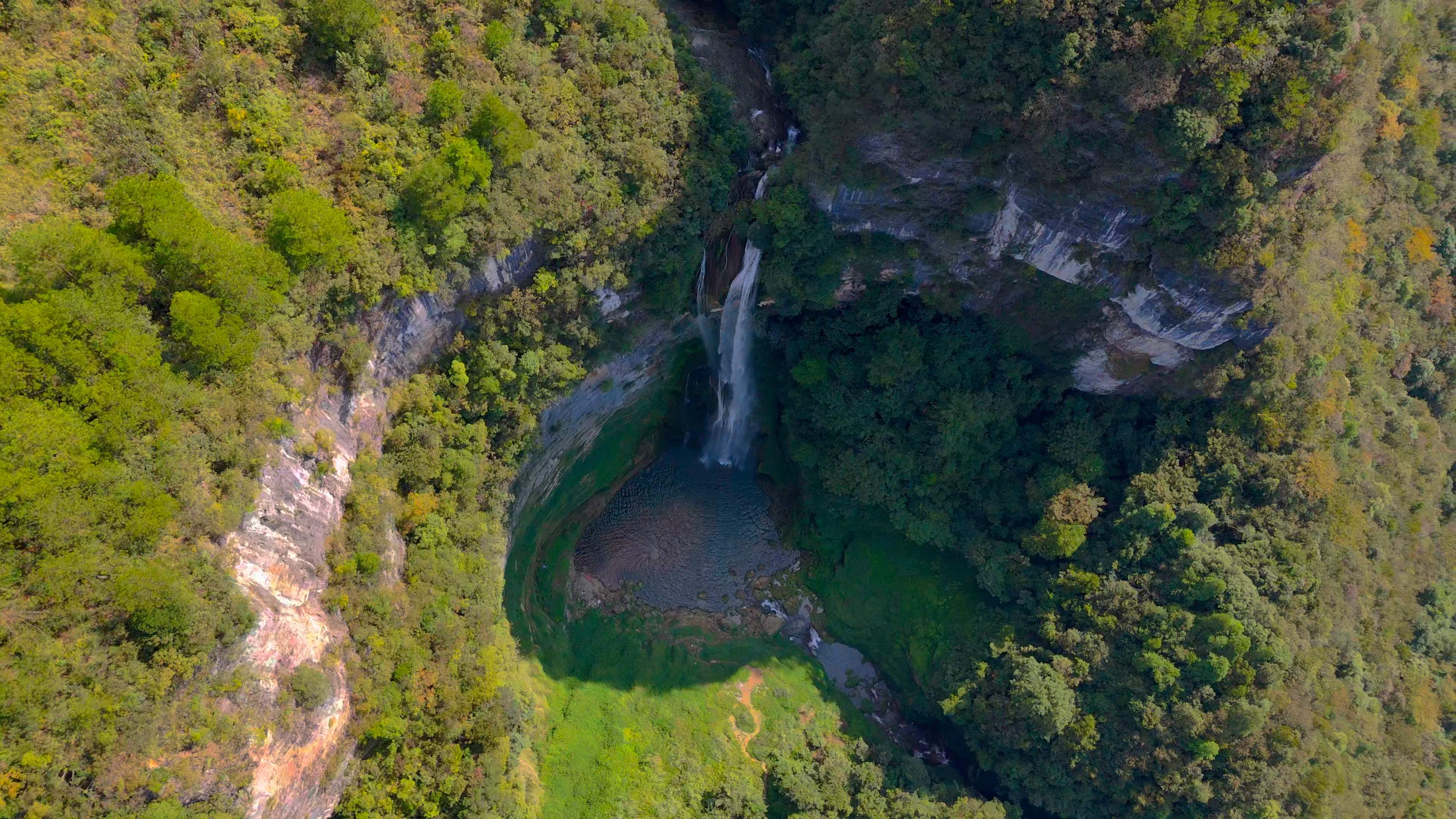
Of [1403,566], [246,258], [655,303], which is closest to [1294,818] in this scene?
[1403,566]

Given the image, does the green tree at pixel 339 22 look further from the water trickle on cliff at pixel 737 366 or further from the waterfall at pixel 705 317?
the water trickle on cliff at pixel 737 366

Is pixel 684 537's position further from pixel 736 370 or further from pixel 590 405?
pixel 590 405

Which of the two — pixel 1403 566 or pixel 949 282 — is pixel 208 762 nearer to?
pixel 949 282

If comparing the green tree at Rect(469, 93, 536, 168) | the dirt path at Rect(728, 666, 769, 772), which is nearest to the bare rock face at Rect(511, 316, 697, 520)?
the green tree at Rect(469, 93, 536, 168)

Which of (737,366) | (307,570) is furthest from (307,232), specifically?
(737,366)

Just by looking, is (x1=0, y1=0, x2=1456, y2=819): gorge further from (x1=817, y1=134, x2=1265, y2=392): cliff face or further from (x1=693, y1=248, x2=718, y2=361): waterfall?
(x1=693, y1=248, x2=718, y2=361): waterfall

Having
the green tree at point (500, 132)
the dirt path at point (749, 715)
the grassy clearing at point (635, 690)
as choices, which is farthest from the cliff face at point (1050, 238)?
the dirt path at point (749, 715)
